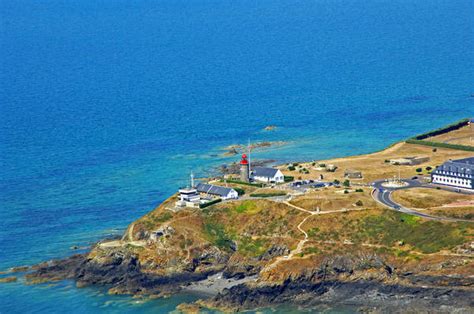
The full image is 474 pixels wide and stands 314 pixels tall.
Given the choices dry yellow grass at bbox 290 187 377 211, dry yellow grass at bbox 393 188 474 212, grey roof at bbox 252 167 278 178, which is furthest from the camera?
grey roof at bbox 252 167 278 178

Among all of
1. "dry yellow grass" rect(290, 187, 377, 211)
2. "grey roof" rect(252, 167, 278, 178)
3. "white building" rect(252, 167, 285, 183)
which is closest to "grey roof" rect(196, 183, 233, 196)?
"white building" rect(252, 167, 285, 183)

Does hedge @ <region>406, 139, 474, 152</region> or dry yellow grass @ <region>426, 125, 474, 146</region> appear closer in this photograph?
hedge @ <region>406, 139, 474, 152</region>

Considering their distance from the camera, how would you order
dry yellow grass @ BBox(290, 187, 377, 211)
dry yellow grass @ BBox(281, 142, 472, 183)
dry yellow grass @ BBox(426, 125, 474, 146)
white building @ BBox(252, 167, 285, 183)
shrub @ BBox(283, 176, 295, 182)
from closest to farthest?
dry yellow grass @ BBox(290, 187, 377, 211) → white building @ BBox(252, 167, 285, 183) → shrub @ BBox(283, 176, 295, 182) → dry yellow grass @ BBox(281, 142, 472, 183) → dry yellow grass @ BBox(426, 125, 474, 146)

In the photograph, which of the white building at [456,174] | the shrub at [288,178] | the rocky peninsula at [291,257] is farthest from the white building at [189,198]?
the white building at [456,174]

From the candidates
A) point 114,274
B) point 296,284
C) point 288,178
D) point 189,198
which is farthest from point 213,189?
point 296,284

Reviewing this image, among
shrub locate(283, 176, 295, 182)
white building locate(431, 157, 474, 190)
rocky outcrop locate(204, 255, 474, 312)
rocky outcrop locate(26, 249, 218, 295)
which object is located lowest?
rocky outcrop locate(204, 255, 474, 312)

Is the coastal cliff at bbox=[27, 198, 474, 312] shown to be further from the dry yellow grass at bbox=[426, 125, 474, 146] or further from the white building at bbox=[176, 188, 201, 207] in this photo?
the dry yellow grass at bbox=[426, 125, 474, 146]

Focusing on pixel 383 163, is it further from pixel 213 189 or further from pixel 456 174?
pixel 213 189

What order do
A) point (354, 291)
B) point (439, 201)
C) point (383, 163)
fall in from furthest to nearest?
point (383, 163)
point (439, 201)
point (354, 291)
